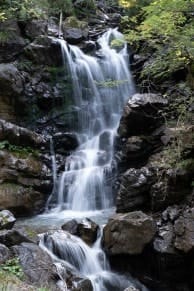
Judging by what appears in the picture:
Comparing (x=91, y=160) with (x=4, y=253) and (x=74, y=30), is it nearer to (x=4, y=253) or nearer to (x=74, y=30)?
(x=74, y=30)

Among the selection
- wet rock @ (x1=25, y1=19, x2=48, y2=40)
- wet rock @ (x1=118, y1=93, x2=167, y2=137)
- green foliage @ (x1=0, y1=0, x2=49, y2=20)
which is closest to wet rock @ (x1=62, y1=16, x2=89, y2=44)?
wet rock @ (x1=25, y1=19, x2=48, y2=40)

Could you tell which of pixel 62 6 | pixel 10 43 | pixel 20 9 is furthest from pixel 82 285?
pixel 62 6

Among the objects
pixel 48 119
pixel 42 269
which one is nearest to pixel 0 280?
pixel 42 269

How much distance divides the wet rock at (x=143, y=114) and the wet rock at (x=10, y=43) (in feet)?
18.2

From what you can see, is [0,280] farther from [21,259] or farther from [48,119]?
[48,119]

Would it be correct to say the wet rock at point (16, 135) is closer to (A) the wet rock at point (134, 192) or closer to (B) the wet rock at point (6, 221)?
(A) the wet rock at point (134, 192)

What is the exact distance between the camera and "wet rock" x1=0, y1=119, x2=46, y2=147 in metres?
12.2

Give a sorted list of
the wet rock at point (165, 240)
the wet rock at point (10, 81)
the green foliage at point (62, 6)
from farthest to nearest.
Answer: the green foliage at point (62, 6) → the wet rock at point (10, 81) → the wet rock at point (165, 240)

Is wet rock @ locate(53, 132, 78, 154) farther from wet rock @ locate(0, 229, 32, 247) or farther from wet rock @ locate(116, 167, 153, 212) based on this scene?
wet rock @ locate(0, 229, 32, 247)

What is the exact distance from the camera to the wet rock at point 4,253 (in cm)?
613

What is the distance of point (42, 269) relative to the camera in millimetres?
6305

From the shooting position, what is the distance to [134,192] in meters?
9.89

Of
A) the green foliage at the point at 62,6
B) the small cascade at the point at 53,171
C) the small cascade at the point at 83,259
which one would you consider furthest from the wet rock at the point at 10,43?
the small cascade at the point at 83,259

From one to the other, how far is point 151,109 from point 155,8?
160 inches
